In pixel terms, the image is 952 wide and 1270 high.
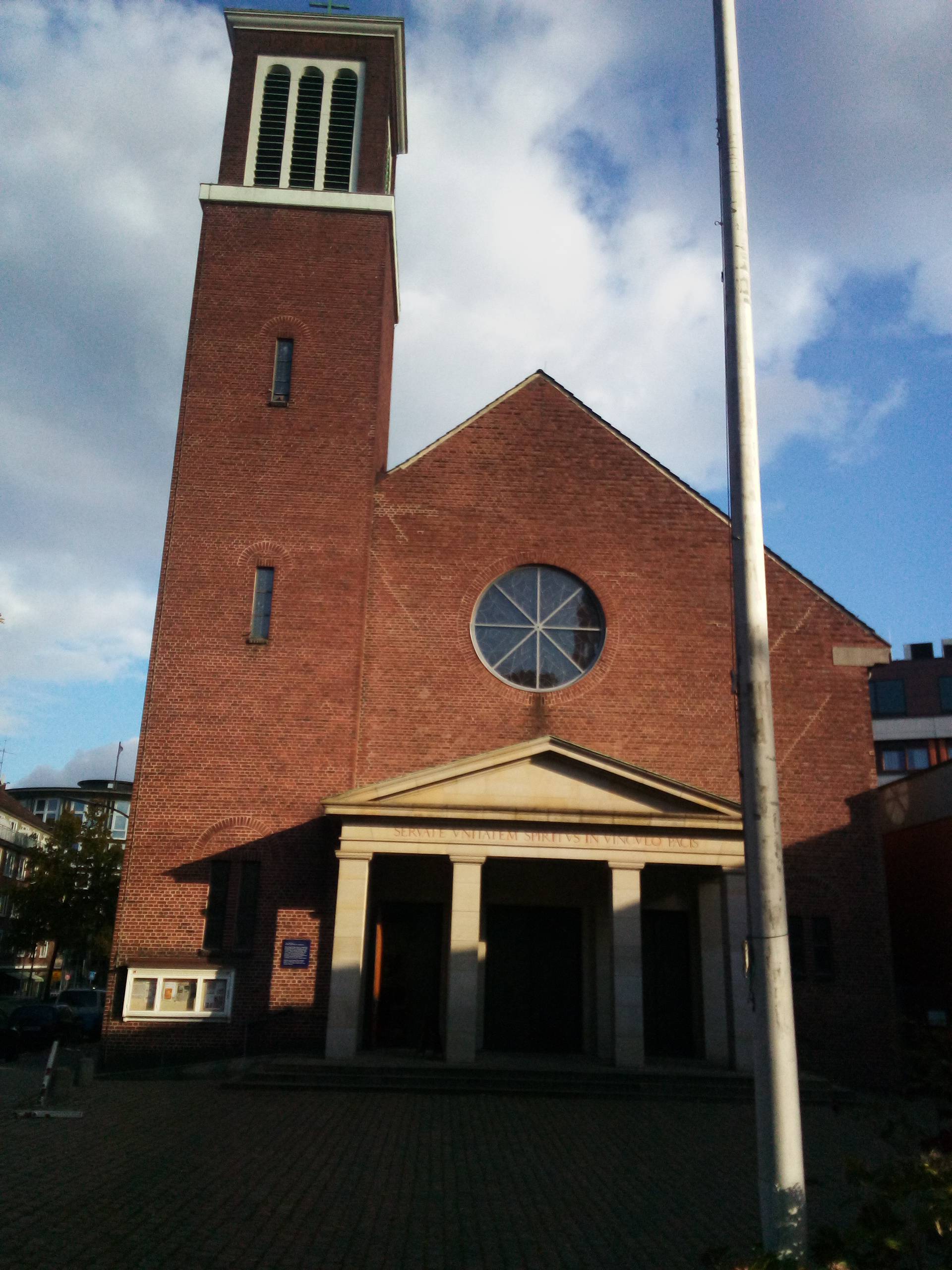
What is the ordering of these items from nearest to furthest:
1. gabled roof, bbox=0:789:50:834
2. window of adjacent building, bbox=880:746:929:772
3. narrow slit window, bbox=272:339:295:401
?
narrow slit window, bbox=272:339:295:401, window of adjacent building, bbox=880:746:929:772, gabled roof, bbox=0:789:50:834

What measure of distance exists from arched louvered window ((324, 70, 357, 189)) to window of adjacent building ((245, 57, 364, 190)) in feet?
0.04

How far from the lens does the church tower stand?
1848 centimetres

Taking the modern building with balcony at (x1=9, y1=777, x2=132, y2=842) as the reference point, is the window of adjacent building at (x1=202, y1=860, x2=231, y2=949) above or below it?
below

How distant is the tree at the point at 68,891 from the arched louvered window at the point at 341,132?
25989mm

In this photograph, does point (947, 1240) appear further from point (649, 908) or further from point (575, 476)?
point (575, 476)

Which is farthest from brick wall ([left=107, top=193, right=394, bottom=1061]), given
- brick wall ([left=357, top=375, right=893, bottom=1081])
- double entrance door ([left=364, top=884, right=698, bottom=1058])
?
double entrance door ([left=364, top=884, right=698, bottom=1058])

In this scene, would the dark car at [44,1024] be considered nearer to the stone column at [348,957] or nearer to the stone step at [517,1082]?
the stone column at [348,957]

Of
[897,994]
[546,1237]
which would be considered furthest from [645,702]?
[546,1237]

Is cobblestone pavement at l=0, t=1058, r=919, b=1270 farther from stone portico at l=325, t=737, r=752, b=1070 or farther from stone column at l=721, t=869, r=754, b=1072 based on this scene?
stone portico at l=325, t=737, r=752, b=1070

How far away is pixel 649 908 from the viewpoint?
20.2 m

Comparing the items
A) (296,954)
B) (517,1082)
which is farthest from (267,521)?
(517,1082)

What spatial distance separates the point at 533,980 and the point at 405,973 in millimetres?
2406

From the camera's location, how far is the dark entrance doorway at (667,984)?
63.8 feet

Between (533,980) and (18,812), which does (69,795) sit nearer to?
(18,812)
